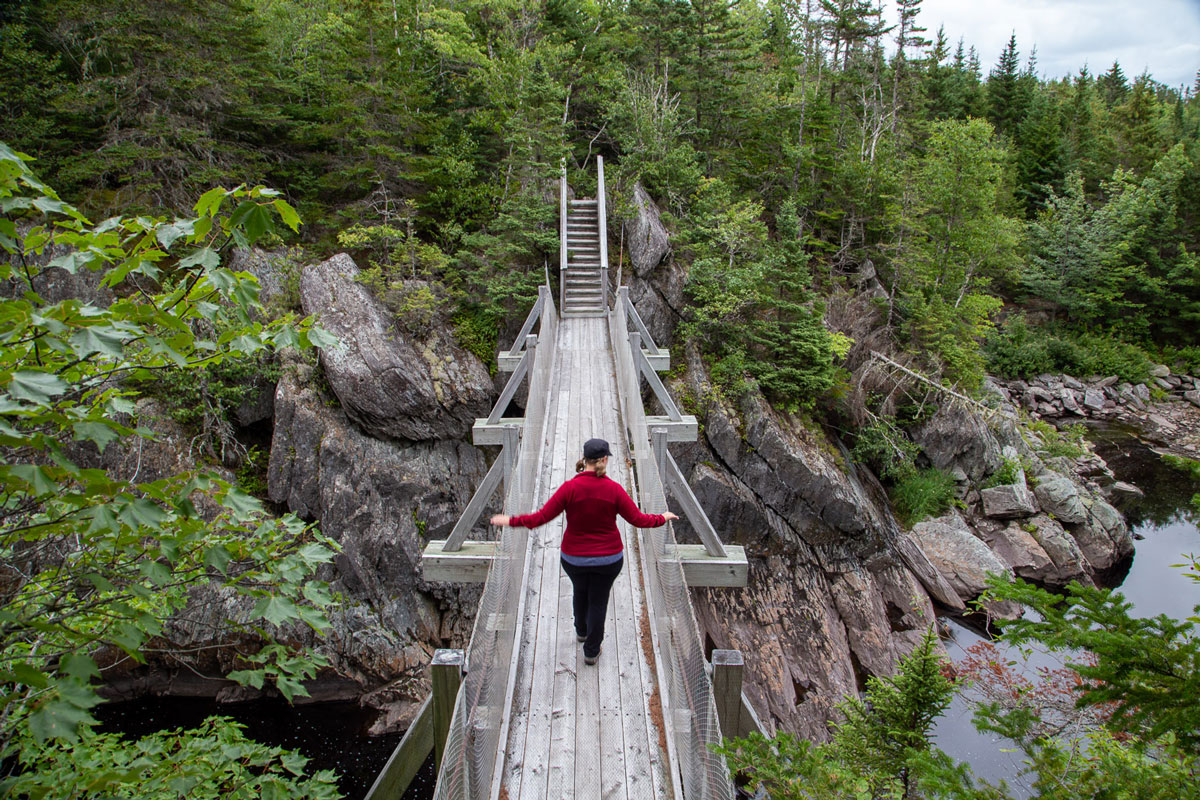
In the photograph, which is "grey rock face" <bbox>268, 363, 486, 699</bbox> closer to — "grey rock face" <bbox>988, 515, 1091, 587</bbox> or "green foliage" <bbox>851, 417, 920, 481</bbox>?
"green foliage" <bbox>851, 417, 920, 481</bbox>

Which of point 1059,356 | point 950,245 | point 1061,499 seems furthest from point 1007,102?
point 1061,499

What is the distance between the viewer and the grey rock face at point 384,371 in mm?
10773

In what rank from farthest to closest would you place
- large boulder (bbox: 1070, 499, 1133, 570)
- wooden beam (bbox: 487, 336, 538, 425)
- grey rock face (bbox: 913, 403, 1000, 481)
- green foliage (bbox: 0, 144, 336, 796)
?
grey rock face (bbox: 913, 403, 1000, 481) → large boulder (bbox: 1070, 499, 1133, 570) → wooden beam (bbox: 487, 336, 538, 425) → green foliage (bbox: 0, 144, 336, 796)

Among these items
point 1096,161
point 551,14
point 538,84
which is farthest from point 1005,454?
point 1096,161

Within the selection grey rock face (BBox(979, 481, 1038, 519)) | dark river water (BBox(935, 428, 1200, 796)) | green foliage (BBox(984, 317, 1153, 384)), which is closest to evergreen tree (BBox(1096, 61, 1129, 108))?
green foliage (BBox(984, 317, 1153, 384))

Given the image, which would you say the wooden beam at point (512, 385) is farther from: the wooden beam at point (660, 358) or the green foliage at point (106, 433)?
the green foliage at point (106, 433)

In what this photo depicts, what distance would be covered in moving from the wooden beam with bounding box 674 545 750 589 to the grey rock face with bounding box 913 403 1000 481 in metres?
11.2

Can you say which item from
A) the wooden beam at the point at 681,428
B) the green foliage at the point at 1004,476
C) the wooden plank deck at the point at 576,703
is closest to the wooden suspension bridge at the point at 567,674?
the wooden plank deck at the point at 576,703

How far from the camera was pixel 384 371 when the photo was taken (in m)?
10.8

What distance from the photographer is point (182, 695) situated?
376 inches

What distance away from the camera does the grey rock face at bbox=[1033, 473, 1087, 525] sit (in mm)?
14414

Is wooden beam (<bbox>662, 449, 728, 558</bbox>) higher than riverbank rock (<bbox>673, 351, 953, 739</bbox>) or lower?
higher

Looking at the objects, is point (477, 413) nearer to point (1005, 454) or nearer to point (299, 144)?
point (299, 144)

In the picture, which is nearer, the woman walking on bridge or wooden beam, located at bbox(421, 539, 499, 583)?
the woman walking on bridge
